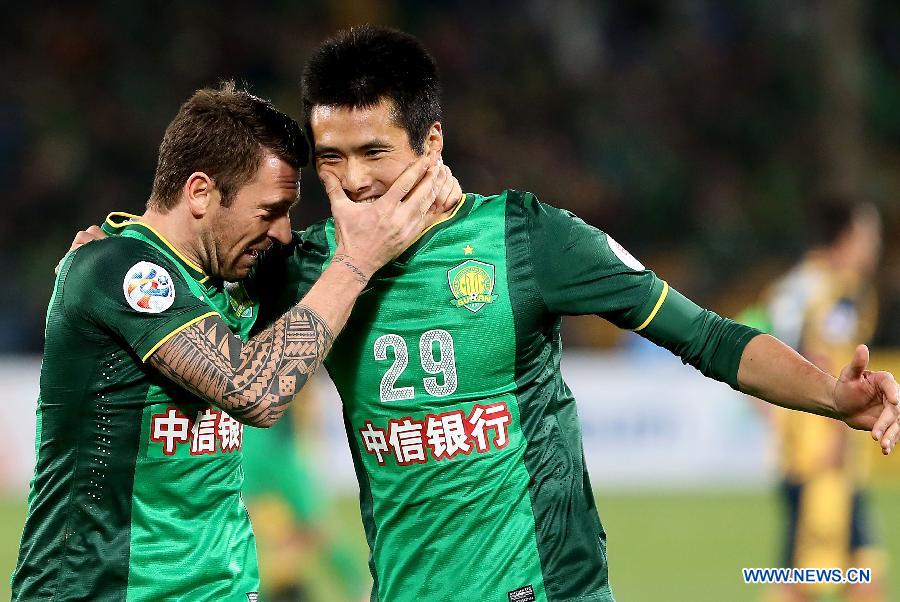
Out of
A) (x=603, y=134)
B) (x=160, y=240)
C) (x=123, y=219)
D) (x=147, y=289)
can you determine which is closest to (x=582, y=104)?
(x=603, y=134)

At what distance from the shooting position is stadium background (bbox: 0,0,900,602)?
1371 centimetres

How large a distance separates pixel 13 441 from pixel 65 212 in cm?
364

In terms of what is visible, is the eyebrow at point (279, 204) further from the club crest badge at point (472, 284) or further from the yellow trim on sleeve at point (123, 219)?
the club crest badge at point (472, 284)

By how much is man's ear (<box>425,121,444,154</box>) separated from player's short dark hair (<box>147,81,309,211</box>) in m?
0.41

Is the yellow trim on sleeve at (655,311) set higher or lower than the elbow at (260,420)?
higher

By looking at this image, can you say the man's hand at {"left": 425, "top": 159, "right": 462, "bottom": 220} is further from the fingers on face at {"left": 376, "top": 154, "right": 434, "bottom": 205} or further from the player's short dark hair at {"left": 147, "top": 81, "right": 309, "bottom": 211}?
the player's short dark hair at {"left": 147, "top": 81, "right": 309, "bottom": 211}

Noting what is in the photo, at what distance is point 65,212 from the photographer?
16.0 m

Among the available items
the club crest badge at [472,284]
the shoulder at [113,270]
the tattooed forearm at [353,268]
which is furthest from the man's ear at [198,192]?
the club crest badge at [472,284]

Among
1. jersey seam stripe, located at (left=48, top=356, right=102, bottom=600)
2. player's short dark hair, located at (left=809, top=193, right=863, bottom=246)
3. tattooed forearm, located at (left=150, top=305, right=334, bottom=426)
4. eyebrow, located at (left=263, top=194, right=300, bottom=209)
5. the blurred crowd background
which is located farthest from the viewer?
the blurred crowd background

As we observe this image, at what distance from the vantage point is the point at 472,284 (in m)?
3.56

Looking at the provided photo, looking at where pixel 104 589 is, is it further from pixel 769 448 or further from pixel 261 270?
pixel 769 448

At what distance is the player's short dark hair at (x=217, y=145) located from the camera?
11.7ft

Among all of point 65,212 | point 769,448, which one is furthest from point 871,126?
point 65,212

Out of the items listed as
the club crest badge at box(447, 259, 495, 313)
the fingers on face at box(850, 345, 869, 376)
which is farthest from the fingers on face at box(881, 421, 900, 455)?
the club crest badge at box(447, 259, 495, 313)
